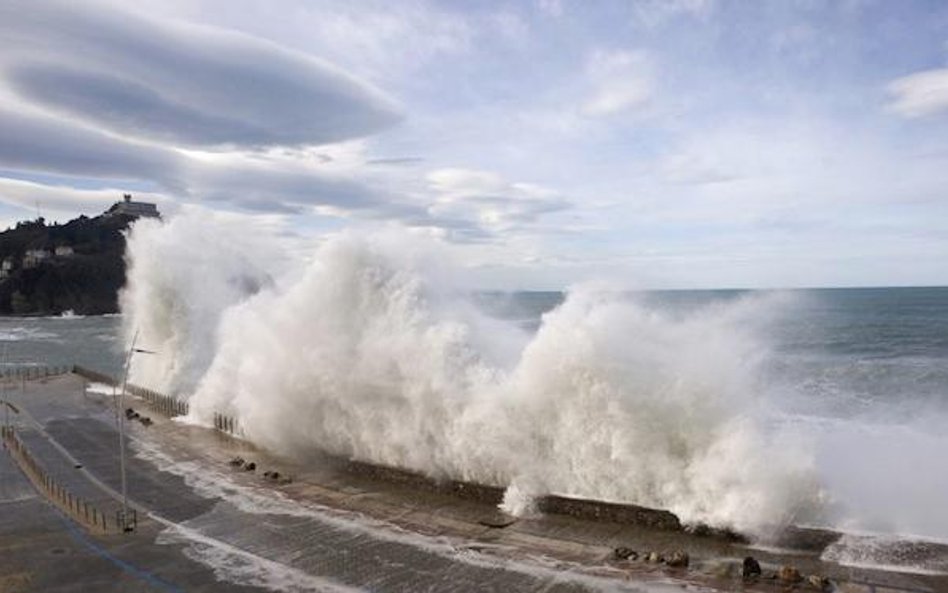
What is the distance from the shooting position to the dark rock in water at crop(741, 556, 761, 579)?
1118cm

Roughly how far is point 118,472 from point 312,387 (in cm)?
551

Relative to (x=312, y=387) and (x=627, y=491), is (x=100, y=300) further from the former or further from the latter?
(x=627, y=491)

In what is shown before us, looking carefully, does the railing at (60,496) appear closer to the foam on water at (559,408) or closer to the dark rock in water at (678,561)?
the foam on water at (559,408)

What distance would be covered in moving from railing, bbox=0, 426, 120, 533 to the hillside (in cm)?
13184

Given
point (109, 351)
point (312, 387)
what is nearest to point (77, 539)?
point (312, 387)

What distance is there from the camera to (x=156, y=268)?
4147cm

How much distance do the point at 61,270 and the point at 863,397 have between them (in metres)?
151

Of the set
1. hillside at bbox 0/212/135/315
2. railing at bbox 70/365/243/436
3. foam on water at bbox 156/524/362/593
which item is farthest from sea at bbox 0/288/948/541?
hillside at bbox 0/212/135/315

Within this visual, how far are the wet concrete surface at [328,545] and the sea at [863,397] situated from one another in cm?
357

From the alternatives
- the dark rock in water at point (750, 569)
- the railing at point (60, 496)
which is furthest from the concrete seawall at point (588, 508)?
the railing at point (60, 496)

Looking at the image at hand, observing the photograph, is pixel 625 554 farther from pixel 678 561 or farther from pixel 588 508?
pixel 588 508

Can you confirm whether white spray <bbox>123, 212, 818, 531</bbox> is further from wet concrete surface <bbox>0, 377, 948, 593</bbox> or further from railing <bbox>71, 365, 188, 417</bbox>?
railing <bbox>71, 365, 188, 417</bbox>

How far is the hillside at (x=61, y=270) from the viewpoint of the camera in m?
143

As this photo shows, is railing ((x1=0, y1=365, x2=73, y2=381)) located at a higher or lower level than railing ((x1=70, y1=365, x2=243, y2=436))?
lower
